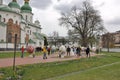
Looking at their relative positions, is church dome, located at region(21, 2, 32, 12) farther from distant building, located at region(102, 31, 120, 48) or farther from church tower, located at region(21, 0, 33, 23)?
distant building, located at region(102, 31, 120, 48)

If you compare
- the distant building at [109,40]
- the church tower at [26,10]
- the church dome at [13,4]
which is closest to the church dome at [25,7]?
the church tower at [26,10]

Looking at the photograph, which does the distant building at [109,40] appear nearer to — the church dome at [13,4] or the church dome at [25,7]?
the church dome at [25,7]

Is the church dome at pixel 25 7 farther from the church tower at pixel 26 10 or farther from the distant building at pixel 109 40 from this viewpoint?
the distant building at pixel 109 40

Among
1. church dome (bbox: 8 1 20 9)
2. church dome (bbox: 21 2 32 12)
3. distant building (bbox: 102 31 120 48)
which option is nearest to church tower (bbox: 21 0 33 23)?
church dome (bbox: 21 2 32 12)

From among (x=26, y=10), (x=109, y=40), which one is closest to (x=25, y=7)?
(x=26, y=10)

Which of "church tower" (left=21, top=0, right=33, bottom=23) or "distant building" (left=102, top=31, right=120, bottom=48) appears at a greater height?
"church tower" (left=21, top=0, right=33, bottom=23)

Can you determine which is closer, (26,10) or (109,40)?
(26,10)

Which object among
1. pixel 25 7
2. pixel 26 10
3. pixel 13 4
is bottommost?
pixel 26 10

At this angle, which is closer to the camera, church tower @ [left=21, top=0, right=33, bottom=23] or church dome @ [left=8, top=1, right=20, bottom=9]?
church dome @ [left=8, top=1, right=20, bottom=9]

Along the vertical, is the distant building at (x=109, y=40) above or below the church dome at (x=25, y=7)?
below

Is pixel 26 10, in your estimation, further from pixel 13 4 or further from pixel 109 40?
pixel 109 40

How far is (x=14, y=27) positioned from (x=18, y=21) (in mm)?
4206

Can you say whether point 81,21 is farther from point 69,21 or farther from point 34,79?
point 34,79

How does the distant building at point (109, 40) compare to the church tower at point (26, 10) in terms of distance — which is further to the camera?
the distant building at point (109, 40)
